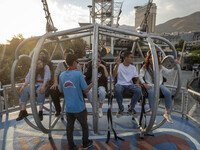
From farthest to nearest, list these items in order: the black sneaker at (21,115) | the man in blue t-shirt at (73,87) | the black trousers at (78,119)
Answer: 1. the black sneaker at (21,115)
2. the black trousers at (78,119)
3. the man in blue t-shirt at (73,87)

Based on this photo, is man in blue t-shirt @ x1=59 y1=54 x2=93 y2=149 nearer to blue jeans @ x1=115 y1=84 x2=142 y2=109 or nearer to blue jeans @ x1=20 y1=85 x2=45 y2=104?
blue jeans @ x1=20 y1=85 x2=45 y2=104

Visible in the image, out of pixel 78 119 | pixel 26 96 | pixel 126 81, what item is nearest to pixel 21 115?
pixel 26 96

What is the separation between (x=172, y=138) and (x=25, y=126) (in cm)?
422

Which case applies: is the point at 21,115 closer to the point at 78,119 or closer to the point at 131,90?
the point at 78,119

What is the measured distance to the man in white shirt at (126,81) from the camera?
10.2 feet

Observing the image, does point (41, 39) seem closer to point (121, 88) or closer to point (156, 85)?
point (121, 88)

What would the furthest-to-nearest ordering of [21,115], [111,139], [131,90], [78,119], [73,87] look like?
[111,139]
[131,90]
[21,115]
[78,119]
[73,87]

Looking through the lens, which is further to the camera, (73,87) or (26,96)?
(26,96)

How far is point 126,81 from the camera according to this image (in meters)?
3.23

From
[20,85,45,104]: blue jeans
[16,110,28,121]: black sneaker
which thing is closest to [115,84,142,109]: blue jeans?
[20,85,45,104]: blue jeans

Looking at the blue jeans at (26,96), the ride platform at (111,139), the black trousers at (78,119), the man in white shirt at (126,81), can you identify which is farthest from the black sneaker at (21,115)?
the man in white shirt at (126,81)

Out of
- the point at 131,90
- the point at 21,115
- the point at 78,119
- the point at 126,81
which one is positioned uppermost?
the point at 126,81

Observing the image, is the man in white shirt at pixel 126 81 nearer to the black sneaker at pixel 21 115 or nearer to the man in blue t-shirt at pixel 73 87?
the man in blue t-shirt at pixel 73 87

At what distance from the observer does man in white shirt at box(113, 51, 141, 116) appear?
3117mm
